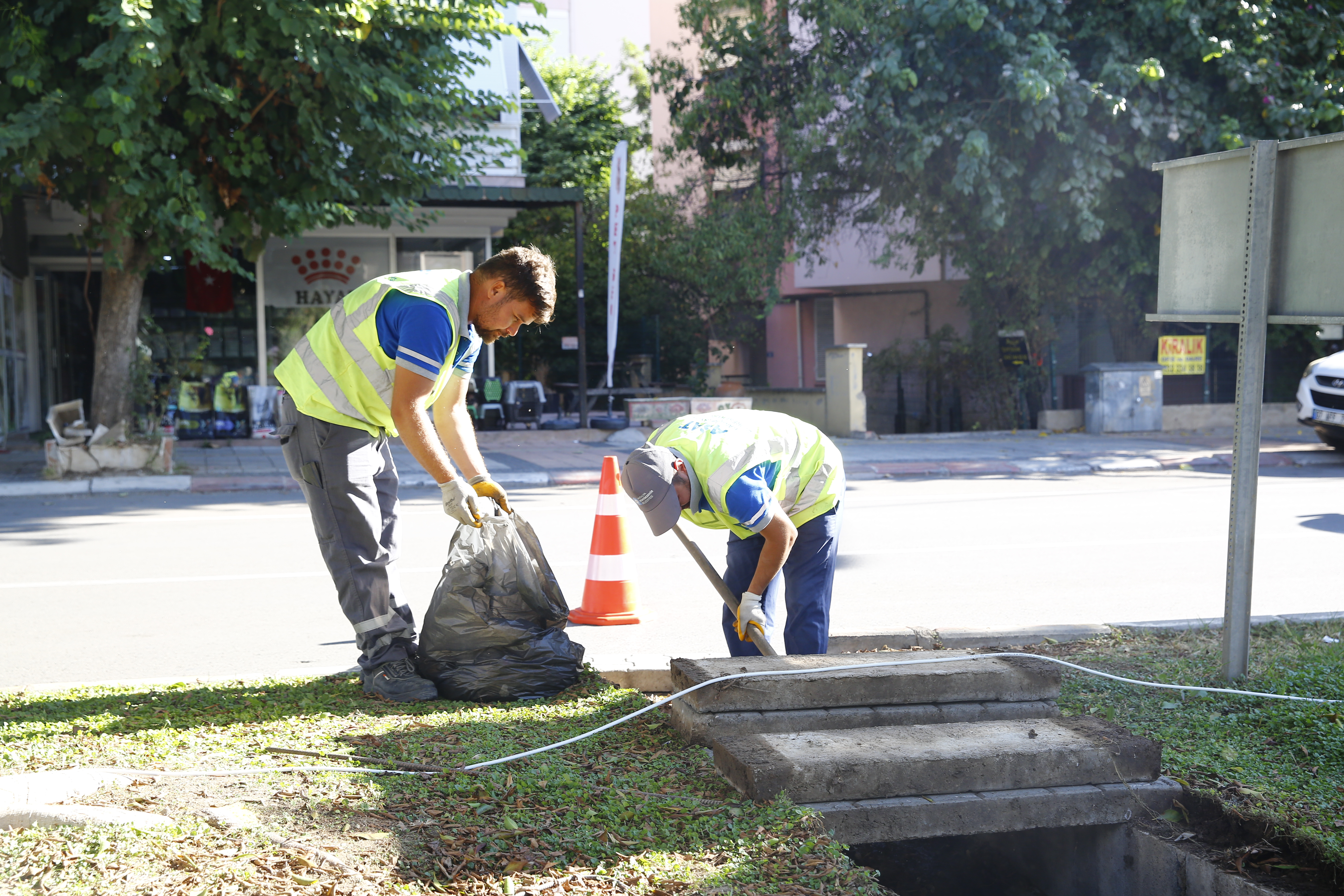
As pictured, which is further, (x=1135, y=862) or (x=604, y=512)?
(x=604, y=512)

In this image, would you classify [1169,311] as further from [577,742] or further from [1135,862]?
[577,742]

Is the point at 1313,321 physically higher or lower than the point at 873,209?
lower

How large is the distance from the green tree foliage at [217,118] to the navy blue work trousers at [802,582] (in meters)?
8.00

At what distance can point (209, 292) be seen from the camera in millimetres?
17344

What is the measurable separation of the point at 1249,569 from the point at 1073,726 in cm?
117

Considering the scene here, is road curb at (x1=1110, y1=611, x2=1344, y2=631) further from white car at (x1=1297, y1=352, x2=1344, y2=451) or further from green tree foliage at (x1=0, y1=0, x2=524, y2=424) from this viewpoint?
green tree foliage at (x1=0, y1=0, x2=524, y2=424)

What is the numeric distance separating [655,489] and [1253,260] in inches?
93.0

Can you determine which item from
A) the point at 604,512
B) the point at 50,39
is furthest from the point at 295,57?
the point at 604,512

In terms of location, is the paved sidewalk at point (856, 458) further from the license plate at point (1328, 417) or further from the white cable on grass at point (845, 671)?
the white cable on grass at point (845, 671)

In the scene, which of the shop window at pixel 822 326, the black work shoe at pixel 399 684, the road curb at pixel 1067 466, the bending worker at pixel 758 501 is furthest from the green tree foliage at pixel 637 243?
the black work shoe at pixel 399 684

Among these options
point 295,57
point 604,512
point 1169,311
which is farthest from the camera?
point 295,57

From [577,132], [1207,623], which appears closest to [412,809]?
[1207,623]

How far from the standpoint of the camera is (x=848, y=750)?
3170 mm

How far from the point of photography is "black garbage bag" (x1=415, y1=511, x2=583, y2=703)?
3.99 metres
